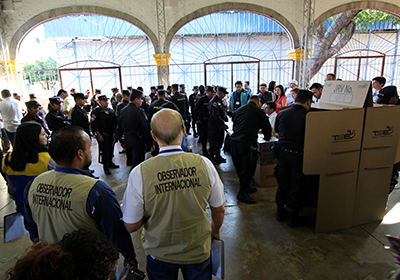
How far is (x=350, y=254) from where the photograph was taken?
2.45 metres

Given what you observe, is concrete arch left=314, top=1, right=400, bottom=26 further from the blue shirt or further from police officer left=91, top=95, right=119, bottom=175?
the blue shirt

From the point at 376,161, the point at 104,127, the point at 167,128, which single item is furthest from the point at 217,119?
the point at 167,128

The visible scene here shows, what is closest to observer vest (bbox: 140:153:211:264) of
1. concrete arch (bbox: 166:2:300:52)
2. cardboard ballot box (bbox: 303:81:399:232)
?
cardboard ballot box (bbox: 303:81:399:232)

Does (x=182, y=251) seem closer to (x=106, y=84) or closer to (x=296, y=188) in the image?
(x=296, y=188)

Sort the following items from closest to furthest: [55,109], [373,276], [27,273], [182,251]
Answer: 1. [27,273]
2. [182,251]
3. [373,276]
4. [55,109]

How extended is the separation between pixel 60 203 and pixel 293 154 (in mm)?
2417

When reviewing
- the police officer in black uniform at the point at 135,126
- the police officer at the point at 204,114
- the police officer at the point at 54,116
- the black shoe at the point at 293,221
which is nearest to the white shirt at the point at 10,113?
the police officer at the point at 54,116

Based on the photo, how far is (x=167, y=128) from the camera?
4.51ft

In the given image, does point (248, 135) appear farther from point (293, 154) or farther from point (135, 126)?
point (135, 126)

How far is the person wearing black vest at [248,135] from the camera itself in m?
3.41

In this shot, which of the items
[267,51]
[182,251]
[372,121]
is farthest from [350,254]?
[267,51]

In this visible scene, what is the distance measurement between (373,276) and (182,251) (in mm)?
1991

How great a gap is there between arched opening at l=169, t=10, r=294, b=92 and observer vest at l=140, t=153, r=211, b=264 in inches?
492

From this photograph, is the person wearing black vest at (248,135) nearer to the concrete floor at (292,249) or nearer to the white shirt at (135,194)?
the concrete floor at (292,249)
